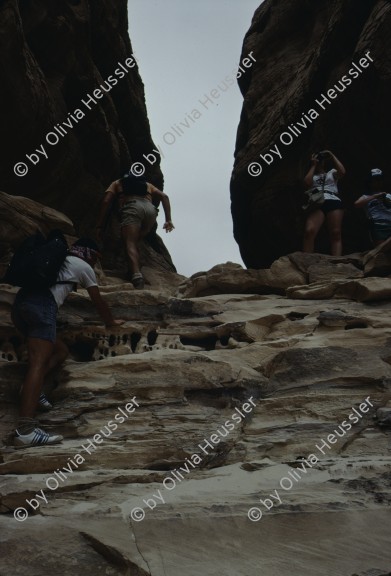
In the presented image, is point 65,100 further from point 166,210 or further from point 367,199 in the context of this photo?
point 367,199

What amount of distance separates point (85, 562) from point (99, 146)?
1413 centimetres

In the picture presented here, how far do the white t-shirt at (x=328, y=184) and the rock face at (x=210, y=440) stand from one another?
2.64 m

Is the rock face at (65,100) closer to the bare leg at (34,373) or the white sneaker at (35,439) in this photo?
the bare leg at (34,373)

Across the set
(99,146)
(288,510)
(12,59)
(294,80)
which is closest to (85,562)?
(288,510)

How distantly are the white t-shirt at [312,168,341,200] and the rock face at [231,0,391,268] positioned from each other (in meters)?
3.75

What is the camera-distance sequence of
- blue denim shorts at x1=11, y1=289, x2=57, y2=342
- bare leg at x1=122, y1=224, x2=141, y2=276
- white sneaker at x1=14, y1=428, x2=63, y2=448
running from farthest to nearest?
bare leg at x1=122, y1=224, x2=141, y2=276 < blue denim shorts at x1=11, y1=289, x2=57, y2=342 < white sneaker at x1=14, y1=428, x2=63, y2=448

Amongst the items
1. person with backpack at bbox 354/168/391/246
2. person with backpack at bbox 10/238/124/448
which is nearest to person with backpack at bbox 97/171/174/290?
person with backpack at bbox 10/238/124/448

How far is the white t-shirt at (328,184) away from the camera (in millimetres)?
11672

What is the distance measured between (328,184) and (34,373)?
764 centimetres

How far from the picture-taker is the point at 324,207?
11.7 metres

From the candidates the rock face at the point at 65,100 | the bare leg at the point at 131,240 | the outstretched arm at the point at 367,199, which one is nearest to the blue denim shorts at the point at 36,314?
the bare leg at the point at 131,240

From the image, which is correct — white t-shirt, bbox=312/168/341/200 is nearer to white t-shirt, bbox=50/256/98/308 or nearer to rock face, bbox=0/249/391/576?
rock face, bbox=0/249/391/576

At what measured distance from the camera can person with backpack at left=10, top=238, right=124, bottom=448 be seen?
5.82 meters

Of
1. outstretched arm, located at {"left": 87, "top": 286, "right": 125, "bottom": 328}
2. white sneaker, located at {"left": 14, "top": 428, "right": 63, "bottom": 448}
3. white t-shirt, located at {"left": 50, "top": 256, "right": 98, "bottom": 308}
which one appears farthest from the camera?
outstretched arm, located at {"left": 87, "top": 286, "right": 125, "bottom": 328}
